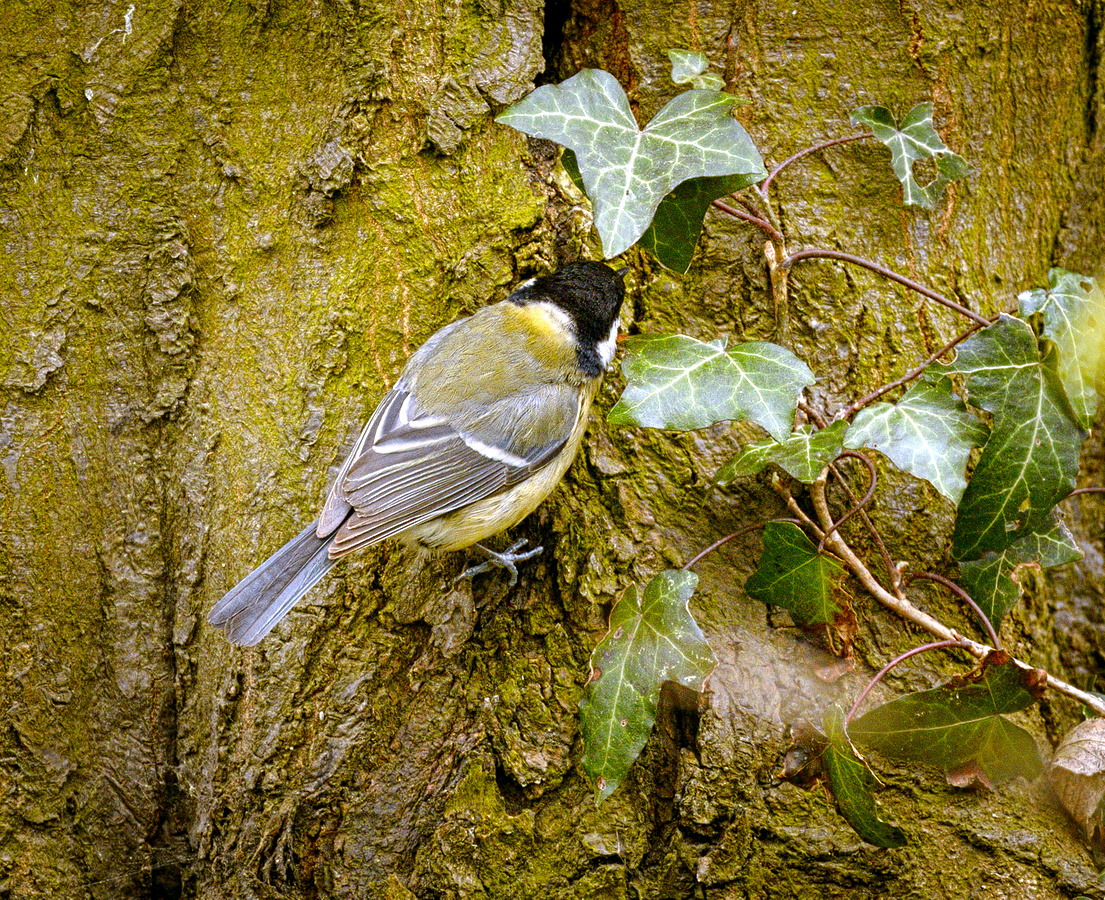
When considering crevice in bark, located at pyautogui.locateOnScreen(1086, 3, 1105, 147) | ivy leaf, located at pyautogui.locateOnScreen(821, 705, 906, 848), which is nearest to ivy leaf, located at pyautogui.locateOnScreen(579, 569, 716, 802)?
ivy leaf, located at pyautogui.locateOnScreen(821, 705, 906, 848)

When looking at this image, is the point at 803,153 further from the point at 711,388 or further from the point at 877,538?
the point at 877,538

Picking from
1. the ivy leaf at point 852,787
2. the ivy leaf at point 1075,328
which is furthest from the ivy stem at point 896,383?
the ivy leaf at point 852,787

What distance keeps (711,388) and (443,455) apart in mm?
732

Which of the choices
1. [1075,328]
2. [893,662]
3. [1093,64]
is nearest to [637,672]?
[893,662]

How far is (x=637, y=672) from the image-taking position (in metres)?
1.67

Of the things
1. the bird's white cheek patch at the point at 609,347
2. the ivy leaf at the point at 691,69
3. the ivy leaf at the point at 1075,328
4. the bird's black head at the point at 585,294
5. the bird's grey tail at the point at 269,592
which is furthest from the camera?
the bird's white cheek patch at the point at 609,347

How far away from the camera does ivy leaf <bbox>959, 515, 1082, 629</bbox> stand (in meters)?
1.89

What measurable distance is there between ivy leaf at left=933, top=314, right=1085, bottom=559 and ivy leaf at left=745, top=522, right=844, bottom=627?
0.33 m

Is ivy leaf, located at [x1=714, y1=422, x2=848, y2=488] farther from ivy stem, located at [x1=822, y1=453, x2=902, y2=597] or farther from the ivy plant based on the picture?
ivy stem, located at [x1=822, y1=453, x2=902, y2=597]

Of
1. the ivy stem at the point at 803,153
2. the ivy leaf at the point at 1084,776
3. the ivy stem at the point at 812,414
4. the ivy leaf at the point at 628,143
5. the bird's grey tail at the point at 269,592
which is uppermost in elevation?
the ivy leaf at the point at 628,143

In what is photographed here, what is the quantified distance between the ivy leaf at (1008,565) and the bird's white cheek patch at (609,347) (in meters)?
0.93

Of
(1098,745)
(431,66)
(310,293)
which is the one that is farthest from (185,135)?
(1098,745)

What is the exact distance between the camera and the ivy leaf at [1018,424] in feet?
5.53

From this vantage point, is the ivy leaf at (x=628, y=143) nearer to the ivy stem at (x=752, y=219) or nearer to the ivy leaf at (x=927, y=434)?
the ivy stem at (x=752, y=219)
